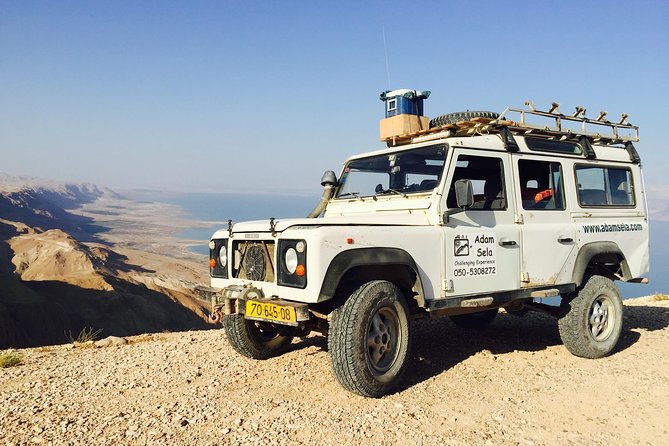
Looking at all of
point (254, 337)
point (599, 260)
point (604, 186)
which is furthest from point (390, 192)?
point (604, 186)

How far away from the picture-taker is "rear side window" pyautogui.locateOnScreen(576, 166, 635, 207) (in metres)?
6.35

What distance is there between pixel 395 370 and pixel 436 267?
1.05m

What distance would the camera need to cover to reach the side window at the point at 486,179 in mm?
5352

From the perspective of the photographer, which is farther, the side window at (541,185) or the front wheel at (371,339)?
the side window at (541,185)

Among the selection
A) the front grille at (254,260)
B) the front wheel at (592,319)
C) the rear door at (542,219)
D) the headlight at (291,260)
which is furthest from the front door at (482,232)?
the front grille at (254,260)

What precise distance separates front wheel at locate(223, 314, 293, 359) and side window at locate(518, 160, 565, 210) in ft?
10.7

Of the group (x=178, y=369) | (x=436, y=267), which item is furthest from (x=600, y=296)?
(x=178, y=369)

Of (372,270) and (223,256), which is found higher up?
(223,256)

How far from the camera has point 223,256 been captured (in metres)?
5.32

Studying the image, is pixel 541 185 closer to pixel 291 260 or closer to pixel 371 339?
pixel 371 339

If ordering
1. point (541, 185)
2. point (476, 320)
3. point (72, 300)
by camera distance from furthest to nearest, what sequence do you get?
point (72, 300), point (476, 320), point (541, 185)

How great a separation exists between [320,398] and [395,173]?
262 centimetres

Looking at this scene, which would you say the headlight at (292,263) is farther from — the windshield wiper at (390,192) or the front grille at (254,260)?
the windshield wiper at (390,192)

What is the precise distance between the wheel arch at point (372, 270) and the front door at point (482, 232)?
361mm
